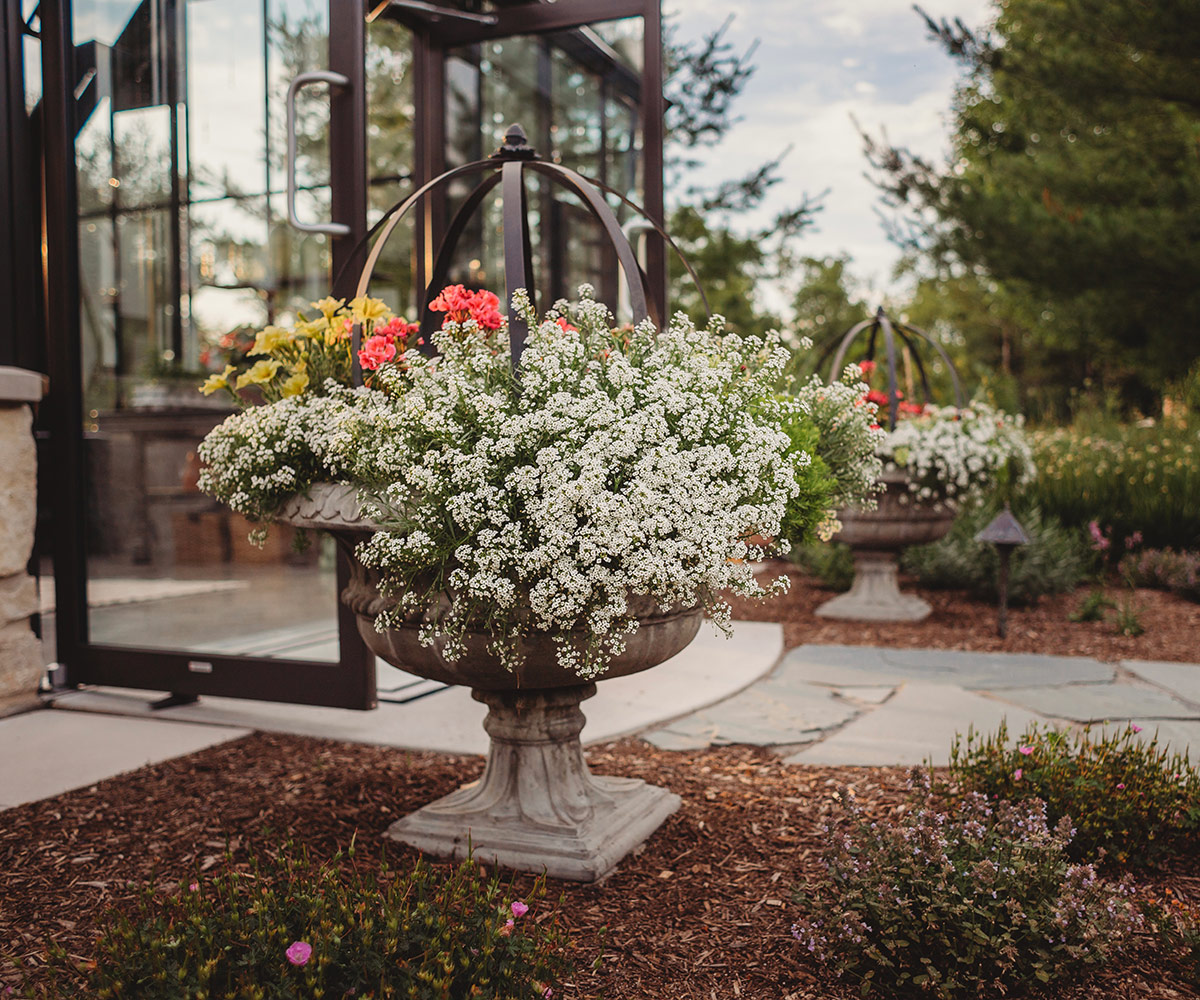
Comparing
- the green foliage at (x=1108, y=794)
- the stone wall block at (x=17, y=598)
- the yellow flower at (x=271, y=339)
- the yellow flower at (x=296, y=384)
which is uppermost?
the yellow flower at (x=271, y=339)

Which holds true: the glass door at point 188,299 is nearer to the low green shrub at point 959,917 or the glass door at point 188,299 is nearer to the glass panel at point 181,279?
the glass panel at point 181,279

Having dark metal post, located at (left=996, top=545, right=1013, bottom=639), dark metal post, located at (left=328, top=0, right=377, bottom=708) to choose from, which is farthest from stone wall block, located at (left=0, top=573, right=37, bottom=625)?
dark metal post, located at (left=996, top=545, right=1013, bottom=639)

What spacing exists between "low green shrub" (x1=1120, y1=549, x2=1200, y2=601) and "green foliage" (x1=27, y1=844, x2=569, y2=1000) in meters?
5.54

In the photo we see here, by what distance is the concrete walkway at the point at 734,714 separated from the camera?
9.73ft

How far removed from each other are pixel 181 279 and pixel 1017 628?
475cm

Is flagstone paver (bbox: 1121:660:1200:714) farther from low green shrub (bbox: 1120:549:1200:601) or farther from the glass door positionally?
the glass door

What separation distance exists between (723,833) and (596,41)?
367 centimetres

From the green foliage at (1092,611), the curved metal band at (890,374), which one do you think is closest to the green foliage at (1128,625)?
the green foliage at (1092,611)

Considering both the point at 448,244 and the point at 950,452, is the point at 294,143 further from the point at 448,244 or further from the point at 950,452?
the point at 950,452

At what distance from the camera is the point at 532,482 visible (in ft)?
5.69

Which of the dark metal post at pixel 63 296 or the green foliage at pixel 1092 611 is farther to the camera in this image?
the green foliage at pixel 1092 611

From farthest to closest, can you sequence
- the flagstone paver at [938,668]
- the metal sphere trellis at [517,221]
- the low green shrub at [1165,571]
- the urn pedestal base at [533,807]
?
the low green shrub at [1165,571] → the flagstone paver at [938,668] → the urn pedestal base at [533,807] → the metal sphere trellis at [517,221]

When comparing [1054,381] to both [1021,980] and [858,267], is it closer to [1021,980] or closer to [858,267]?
[858,267]

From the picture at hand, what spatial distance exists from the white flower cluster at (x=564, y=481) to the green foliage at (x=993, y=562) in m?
3.80
